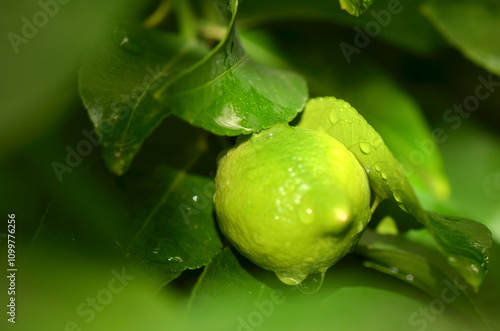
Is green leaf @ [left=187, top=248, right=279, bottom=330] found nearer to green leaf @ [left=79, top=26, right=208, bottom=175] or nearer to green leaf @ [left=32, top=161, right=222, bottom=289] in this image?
green leaf @ [left=32, top=161, right=222, bottom=289]

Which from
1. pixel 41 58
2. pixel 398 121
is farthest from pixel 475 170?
pixel 41 58

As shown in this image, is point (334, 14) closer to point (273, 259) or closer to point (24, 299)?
point (273, 259)

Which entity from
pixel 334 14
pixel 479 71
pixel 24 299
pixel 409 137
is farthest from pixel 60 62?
pixel 479 71

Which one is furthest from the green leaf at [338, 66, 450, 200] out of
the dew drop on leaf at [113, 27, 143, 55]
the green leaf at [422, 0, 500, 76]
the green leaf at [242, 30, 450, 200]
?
the dew drop on leaf at [113, 27, 143, 55]

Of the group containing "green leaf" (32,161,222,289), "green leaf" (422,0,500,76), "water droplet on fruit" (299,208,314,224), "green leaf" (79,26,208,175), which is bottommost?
Result: "green leaf" (32,161,222,289)

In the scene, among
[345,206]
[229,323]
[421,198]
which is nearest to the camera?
[345,206]

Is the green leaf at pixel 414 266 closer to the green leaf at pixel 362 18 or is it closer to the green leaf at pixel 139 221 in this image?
the green leaf at pixel 139 221

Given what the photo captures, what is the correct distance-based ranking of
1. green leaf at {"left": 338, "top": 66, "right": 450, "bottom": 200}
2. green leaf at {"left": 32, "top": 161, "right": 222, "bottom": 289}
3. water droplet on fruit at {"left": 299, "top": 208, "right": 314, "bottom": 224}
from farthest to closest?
green leaf at {"left": 338, "top": 66, "right": 450, "bottom": 200} → green leaf at {"left": 32, "top": 161, "right": 222, "bottom": 289} → water droplet on fruit at {"left": 299, "top": 208, "right": 314, "bottom": 224}

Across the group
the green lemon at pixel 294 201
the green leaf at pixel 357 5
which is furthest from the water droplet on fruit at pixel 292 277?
the green leaf at pixel 357 5
